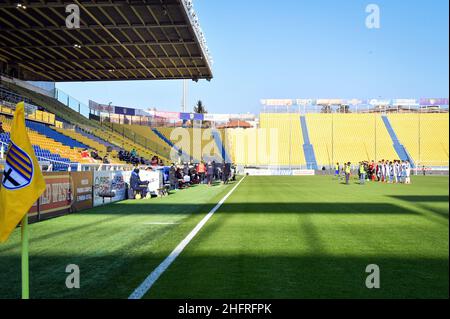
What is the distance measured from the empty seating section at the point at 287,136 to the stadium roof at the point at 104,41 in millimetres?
38220

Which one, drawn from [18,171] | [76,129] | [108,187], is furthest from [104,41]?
[18,171]

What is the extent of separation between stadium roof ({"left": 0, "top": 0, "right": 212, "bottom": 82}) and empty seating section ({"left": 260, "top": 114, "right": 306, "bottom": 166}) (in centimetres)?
3822

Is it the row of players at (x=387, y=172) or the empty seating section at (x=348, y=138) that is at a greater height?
the empty seating section at (x=348, y=138)

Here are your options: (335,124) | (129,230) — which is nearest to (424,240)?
(129,230)

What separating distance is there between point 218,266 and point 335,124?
7226 centimetres

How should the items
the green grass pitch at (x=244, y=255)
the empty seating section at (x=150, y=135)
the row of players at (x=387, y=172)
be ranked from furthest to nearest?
the empty seating section at (x=150, y=135), the row of players at (x=387, y=172), the green grass pitch at (x=244, y=255)

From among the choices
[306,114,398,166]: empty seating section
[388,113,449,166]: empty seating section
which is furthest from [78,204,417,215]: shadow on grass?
[388,113,449,166]: empty seating section

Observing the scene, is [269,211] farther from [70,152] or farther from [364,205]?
[70,152]

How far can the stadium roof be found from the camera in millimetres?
20047

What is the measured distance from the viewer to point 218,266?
244 inches

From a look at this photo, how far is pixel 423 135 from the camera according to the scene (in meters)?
72.1

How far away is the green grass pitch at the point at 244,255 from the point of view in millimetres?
5031

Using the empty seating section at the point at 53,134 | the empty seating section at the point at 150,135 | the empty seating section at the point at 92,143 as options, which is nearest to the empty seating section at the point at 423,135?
the empty seating section at the point at 150,135

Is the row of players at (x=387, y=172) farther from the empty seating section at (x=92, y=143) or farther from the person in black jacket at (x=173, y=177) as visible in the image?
the empty seating section at (x=92, y=143)
